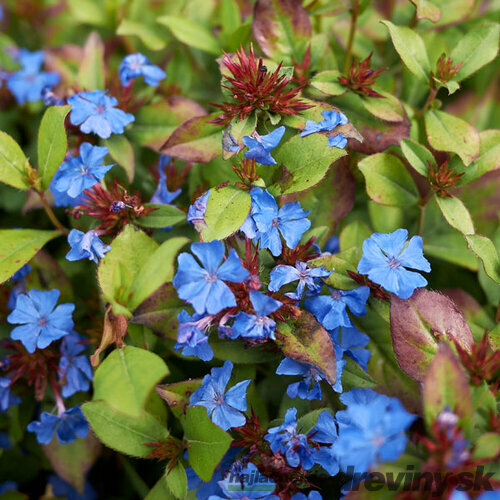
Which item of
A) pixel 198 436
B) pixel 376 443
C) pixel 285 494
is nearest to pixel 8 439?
pixel 198 436

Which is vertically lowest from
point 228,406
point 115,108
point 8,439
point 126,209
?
point 8,439

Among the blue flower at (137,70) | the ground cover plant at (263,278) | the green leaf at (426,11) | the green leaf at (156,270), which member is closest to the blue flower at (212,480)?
the ground cover plant at (263,278)

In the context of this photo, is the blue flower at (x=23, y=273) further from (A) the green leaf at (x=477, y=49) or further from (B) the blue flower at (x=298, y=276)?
(A) the green leaf at (x=477, y=49)

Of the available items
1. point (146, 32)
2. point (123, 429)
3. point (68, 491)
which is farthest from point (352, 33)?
point (68, 491)

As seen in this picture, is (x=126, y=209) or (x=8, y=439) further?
(x=8, y=439)

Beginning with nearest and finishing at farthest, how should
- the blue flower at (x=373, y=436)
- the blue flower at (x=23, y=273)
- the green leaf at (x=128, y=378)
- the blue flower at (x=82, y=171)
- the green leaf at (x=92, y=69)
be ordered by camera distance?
the blue flower at (x=373, y=436)
the green leaf at (x=128, y=378)
the blue flower at (x=82, y=171)
the blue flower at (x=23, y=273)
the green leaf at (x=92, y=69)

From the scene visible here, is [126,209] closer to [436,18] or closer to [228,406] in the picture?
[228,406]

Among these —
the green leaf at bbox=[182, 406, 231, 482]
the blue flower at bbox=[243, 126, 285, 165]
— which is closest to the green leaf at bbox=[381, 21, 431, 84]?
the blue flower at bbox=[243, 126, 285, 165]
